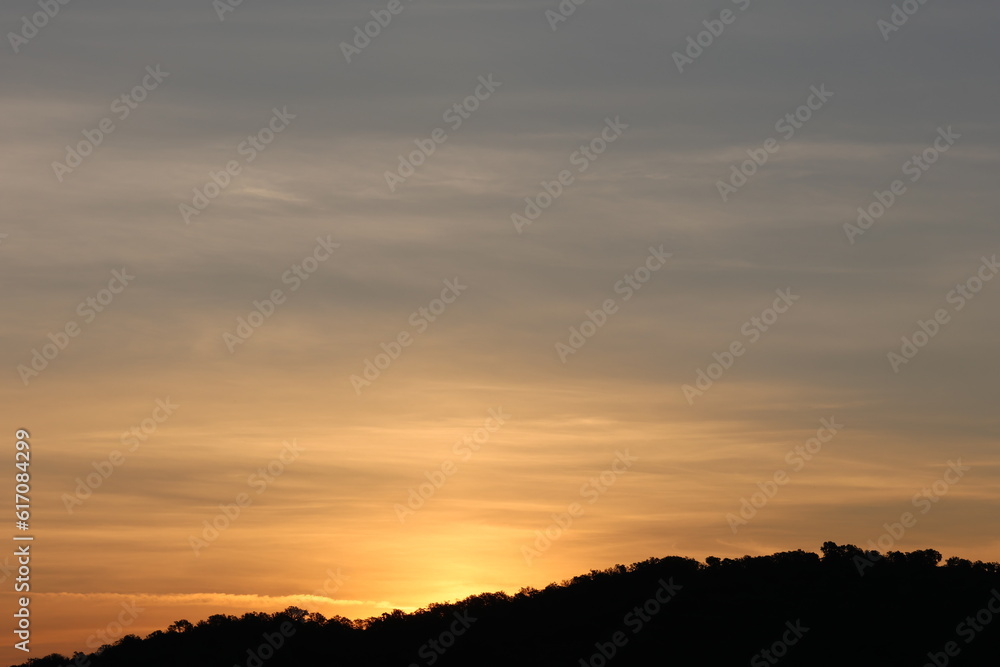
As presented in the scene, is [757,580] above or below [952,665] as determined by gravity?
above

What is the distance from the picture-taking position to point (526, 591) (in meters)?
113

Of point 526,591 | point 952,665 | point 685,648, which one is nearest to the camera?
point 952,665

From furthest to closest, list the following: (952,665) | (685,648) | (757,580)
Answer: (757,580), (685,648), (952,665)

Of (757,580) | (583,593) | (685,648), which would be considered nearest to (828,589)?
(757,580)

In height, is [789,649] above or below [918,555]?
below

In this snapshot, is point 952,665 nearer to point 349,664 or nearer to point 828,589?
point 828,589

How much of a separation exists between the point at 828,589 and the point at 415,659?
107 ft

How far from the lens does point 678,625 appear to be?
99625 mm

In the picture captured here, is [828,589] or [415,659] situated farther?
[415,659]

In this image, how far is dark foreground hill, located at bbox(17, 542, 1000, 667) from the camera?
3738 inches

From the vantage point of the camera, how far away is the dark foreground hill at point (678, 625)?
94938 mm

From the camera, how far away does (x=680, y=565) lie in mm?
108625

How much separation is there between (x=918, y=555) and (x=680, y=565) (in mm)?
18285

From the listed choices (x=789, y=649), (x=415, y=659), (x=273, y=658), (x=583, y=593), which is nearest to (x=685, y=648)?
(x=789, y=649)
